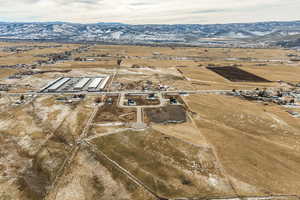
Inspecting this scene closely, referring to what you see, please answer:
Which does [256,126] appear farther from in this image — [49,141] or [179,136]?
[49,141]

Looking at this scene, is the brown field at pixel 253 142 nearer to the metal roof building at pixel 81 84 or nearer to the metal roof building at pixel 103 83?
the metal roof building at pixel 103 83

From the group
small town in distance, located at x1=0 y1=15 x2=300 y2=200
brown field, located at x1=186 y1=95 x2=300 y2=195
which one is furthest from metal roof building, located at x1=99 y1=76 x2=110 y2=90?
brown field, located at x1=186 y1=95 x2=300 y2=195

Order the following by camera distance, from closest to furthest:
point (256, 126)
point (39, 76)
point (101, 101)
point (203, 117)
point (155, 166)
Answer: point (155, 166) < point (256, 126) < point (203, 117) < point (101, 101) < point (39, 76)

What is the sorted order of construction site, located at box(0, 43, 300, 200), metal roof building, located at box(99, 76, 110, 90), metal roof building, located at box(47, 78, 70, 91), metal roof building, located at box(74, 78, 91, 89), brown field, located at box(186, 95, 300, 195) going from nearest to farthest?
construction site, located at box(0, 43, 300, 200) < brown field, located at box(186, 95, 300, 195) < metal roof building, located at box(47, 78, 70, 91) < metal roof building, located at box(74, 78, 91, 89) < metal roof building, located at box(99, 76, 110, 90)

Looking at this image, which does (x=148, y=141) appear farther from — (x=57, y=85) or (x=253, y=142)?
(x=57, y=85)

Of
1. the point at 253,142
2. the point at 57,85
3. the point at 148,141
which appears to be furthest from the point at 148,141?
the point at 57,85

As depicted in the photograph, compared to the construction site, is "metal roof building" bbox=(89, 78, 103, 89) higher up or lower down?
higher up

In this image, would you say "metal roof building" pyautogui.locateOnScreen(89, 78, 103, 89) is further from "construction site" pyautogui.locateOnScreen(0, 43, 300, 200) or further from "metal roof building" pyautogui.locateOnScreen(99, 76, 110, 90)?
"metal roof building" pyautogui.locateOnScreen(99, 76, 110, 90)

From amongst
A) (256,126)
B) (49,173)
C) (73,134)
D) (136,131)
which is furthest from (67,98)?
(256,126)

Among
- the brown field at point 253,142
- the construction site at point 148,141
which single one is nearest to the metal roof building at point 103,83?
the construction site at point 148,141
